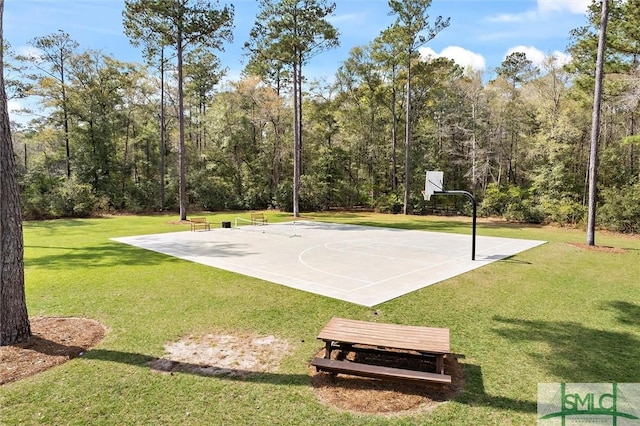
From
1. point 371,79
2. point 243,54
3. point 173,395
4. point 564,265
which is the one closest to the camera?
point 173,395

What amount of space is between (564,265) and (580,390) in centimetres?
762

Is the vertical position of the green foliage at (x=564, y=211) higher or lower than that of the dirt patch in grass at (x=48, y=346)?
higher

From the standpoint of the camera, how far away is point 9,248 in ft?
16.7

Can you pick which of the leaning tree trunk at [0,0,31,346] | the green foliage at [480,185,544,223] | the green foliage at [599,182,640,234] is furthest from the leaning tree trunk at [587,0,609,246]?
the leaning tree trunk at [0,0,31,346]

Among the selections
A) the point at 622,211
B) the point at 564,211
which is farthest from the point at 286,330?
the point at 564,211

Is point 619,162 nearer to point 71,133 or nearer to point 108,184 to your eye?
point 108,184

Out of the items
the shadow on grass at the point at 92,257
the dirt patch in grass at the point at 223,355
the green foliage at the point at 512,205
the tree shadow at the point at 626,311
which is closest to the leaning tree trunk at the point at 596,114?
the tree shadow at the point at 626,311

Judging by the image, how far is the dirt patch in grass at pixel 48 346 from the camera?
4.62 metres

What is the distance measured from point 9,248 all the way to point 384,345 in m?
5.14

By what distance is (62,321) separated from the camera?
6.19m

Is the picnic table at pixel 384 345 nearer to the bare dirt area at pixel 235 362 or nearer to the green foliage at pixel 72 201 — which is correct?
the bare dirt area at pixel 235 362

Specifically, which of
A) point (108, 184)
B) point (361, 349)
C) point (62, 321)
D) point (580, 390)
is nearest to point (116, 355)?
point (62, 321)

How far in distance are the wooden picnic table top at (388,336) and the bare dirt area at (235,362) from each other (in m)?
0.40

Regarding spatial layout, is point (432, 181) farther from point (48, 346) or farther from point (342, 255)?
point (48, 346)
